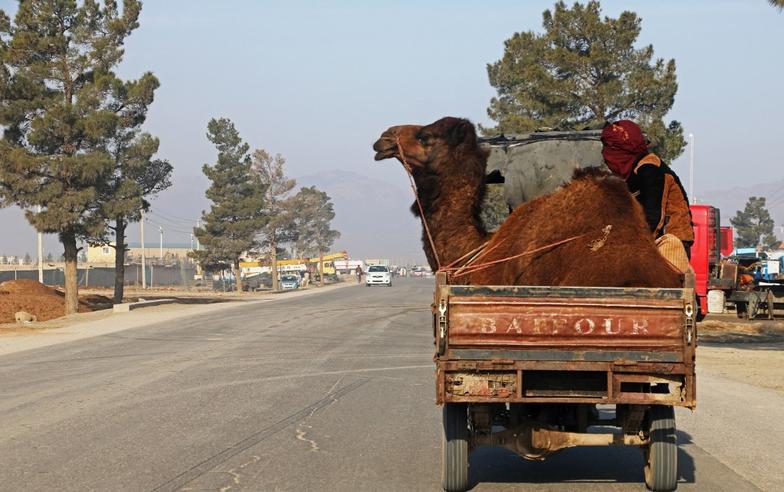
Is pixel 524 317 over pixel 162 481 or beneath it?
over

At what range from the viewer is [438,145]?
855 cm

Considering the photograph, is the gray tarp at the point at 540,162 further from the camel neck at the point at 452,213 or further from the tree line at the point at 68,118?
the tree line at the point at 68,118

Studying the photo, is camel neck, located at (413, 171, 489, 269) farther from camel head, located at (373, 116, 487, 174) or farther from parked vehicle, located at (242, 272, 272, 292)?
parked vehicle, located at (242, 272, 272, 292)

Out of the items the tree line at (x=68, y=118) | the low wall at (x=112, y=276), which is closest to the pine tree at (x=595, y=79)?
the tree line at (x=68, y=118)

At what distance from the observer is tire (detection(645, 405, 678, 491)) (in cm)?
693

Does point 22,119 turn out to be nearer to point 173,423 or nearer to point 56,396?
point 56,396

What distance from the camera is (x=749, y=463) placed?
29.3 ft

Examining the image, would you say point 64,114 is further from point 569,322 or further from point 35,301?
point 569,322

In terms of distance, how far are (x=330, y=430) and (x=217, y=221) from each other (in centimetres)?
7090

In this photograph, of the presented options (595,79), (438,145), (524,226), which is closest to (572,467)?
(524,226)

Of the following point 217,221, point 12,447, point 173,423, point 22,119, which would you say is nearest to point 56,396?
point 173,423

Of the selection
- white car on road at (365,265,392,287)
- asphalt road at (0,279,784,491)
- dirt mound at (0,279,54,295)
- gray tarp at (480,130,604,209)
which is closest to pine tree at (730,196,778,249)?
white car on road at (365,265,392,287)

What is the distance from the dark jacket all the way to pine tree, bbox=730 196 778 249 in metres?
122

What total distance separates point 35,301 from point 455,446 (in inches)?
1570
